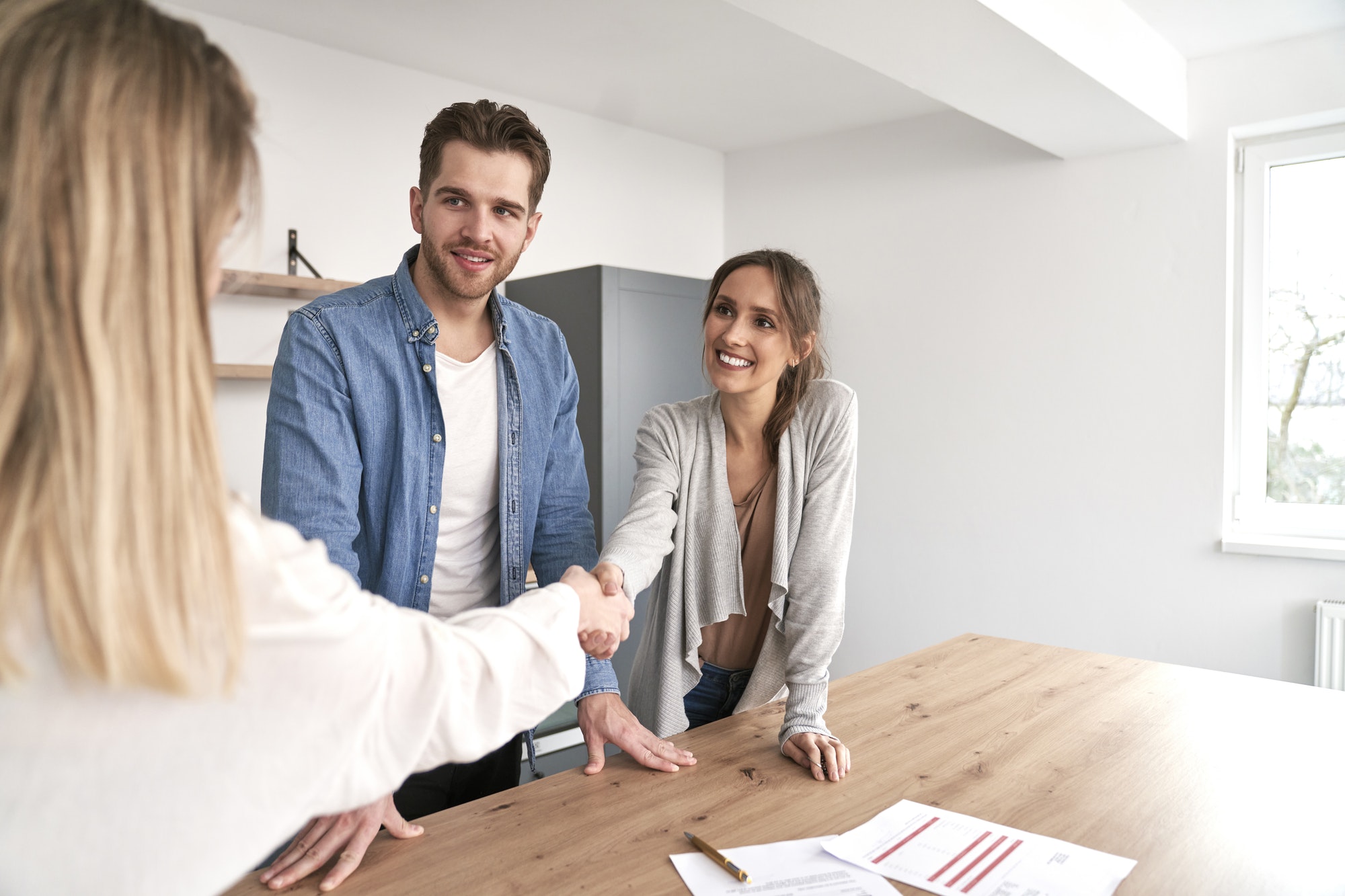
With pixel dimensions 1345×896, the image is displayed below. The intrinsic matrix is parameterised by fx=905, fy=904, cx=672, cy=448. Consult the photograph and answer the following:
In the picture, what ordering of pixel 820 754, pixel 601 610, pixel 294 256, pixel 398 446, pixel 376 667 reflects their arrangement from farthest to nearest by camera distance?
pixel 294 256
pixel 398 446
pixel 820 754
pixel 601 610
pixel 376 667

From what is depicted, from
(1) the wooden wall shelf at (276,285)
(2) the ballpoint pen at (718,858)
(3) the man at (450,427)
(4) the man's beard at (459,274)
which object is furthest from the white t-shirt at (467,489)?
(1) the wooden wall shelf at (276,285)

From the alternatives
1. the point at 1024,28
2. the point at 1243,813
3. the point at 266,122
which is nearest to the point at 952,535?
the point at 1024,28

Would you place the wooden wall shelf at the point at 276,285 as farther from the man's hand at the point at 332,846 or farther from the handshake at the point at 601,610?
the man's hand at the point at 332,846

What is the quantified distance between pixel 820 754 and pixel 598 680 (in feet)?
1.24

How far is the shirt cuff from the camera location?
4.86 feet

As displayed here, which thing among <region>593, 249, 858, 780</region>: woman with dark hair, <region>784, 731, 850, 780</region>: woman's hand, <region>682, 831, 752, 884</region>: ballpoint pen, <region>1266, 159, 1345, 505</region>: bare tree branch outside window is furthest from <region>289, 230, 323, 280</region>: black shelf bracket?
<region>1266, 159, 1345, 505</region>: bare tree branch outside window

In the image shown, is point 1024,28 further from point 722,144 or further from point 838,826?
point 722,144

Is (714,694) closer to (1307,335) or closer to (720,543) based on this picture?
(720,543)

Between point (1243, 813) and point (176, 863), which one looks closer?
point (176, 863)

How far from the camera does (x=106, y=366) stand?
56cm

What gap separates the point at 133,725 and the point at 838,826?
887mm

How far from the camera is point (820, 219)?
4574 millimetres

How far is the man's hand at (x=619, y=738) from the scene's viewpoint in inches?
53.9

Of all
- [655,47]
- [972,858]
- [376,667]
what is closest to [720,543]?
[972,858]
